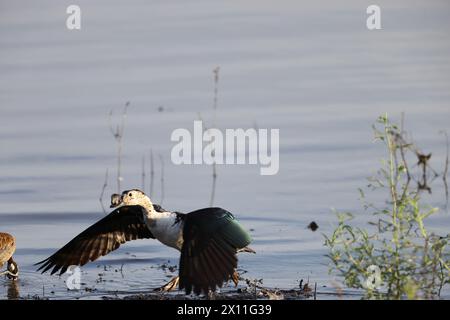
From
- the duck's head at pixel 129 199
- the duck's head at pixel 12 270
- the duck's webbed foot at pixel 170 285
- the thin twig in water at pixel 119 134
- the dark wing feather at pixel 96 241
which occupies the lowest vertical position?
the duck's webbed foot at pixel 170 285

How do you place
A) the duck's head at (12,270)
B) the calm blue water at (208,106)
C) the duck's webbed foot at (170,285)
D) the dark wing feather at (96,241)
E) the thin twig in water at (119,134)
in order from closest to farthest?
the duck's webbed foot at (170,285) → the dark wing feather at (96,241) → the duck's head at (12,270) → the calm blue water at (208,106) → the thin twig in water at (119,134)

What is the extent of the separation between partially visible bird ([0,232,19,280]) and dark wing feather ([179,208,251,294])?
1942mm

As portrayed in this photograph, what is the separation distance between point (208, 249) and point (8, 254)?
8.32ft

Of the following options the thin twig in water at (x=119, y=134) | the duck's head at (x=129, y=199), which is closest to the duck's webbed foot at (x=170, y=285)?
the duck's head at (x=129, y=199)

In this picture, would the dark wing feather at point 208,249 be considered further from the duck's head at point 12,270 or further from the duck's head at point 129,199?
the duck's head at point 12,270

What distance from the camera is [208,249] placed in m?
9.38

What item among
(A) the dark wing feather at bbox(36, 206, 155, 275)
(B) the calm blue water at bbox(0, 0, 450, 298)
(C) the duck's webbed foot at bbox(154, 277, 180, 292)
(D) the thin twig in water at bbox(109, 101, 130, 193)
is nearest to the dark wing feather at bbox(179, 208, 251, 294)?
(C) the duck's webbed foot at bbox(154, 277, 180, 292)

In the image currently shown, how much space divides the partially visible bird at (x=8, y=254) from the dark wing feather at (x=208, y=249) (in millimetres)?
1942

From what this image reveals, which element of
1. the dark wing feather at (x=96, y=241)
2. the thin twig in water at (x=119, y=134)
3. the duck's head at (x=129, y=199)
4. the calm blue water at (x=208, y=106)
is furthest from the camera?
the thin twig in water at (x=119, y=134)

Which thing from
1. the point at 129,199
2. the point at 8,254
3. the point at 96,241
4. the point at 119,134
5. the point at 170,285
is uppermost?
the point at 119,134

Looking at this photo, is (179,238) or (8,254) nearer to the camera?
(179,238)

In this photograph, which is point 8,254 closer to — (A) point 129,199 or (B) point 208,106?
(A) point 129,199

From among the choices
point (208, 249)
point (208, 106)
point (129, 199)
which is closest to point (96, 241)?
point (129, 199)

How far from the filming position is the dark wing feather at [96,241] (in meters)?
10.5
